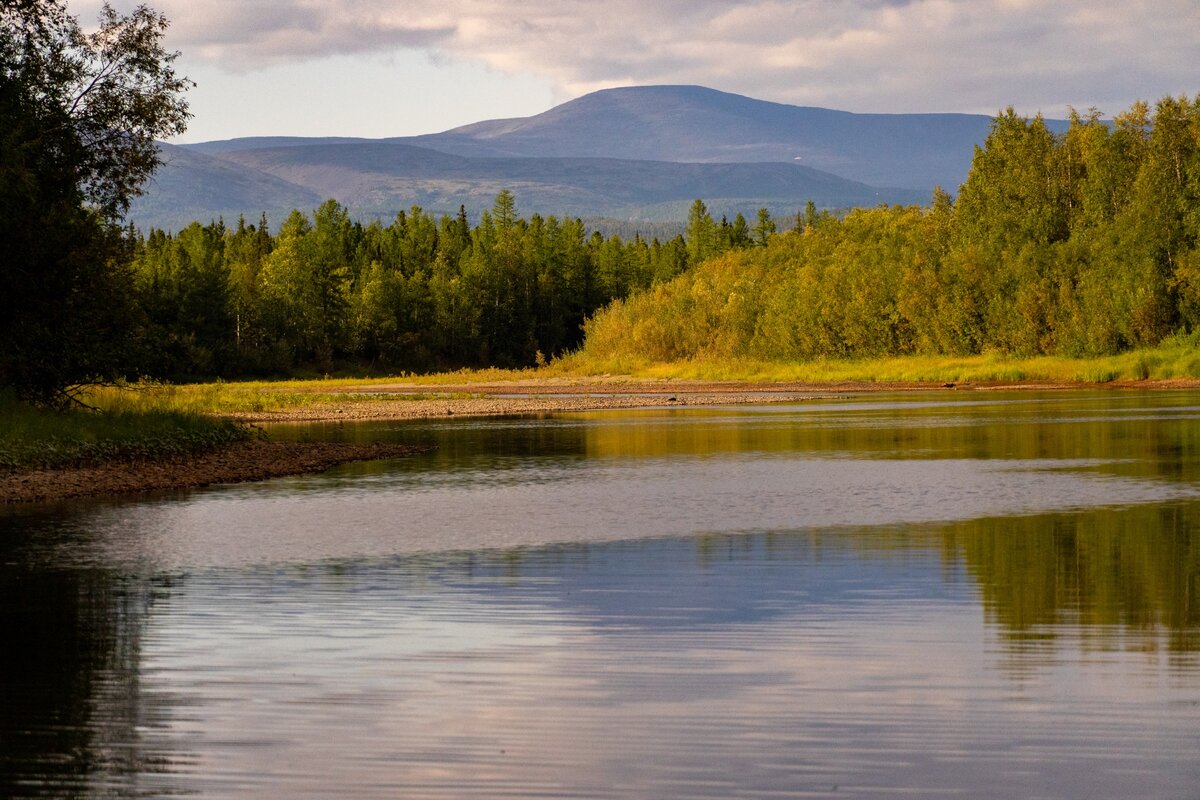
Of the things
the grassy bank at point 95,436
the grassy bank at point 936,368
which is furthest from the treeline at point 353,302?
the grassy bank at point 95,436

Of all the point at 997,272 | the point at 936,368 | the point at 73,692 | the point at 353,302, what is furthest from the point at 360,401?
the point at 73,692

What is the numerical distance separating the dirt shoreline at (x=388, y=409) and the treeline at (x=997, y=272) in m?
5.22

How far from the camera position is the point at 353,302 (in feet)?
543

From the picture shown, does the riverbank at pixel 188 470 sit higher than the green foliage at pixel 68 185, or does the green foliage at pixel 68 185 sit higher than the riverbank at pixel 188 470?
the green foliage at pixel 68 185

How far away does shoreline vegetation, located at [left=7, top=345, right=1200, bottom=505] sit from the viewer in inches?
1441

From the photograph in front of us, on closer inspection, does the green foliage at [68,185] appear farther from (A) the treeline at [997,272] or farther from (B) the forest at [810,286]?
(A) the treeline at [997,272]

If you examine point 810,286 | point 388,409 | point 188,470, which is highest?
point 810,286

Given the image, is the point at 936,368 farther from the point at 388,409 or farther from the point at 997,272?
the point at 388,409

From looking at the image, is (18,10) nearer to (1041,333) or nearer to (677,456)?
(677,456)

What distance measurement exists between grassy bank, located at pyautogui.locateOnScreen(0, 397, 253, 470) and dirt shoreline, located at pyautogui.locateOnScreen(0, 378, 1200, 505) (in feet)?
1.60

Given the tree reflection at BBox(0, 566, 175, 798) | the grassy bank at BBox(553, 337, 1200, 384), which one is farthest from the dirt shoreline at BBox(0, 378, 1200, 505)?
the tree reflection at BBox(0, 566, 175, 798)

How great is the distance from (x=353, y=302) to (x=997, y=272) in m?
80.2

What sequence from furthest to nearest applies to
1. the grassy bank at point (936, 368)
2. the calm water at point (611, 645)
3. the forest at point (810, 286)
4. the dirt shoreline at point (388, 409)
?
the forest at point (810, 286) < the grassy bank at point (936, 368) < the dirt shoreline at point (388, 409) < the calm water at point (611, 645)

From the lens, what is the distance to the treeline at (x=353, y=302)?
140m
